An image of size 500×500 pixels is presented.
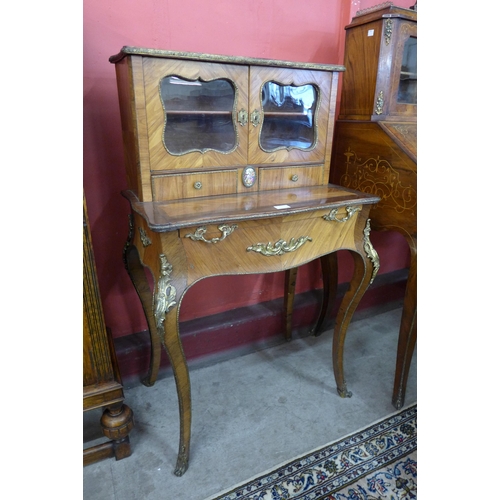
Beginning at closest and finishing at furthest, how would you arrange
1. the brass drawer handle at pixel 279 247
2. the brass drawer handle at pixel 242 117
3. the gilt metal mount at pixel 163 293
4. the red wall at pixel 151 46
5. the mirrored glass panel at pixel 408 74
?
the gilt metal mount at pixel 163 293 < the brass drawer handle at pixel 279 247 < the brass drawer handle at pixel 242 117 < the red wall at pixel 151 46 < the mirrored glass panel at pixel 408 74

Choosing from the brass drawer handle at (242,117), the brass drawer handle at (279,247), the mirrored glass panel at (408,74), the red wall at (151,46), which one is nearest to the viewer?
the brass drawer handle at (279,247)

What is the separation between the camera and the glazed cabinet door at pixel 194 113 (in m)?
1.24

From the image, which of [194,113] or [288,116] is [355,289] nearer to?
[288,116]

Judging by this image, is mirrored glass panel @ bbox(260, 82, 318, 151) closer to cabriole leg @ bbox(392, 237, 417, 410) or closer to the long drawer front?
the long drawer front

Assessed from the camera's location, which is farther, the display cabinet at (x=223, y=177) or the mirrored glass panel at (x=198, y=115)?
the mirrored glass panel at (x=198, y=115)

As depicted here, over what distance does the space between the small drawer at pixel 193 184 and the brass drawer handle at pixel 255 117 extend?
0.64 feet

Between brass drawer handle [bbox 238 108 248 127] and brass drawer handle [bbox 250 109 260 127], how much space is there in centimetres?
2

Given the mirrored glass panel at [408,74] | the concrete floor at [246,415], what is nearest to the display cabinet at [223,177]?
the concrete floor at [246,415]

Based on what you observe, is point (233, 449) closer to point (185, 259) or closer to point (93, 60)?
point (185, 259)

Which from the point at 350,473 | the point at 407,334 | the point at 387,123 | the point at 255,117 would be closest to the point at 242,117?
the point at 255,117

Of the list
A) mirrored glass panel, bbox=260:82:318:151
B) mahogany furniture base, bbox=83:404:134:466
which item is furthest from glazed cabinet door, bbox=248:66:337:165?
mahogany furniture base, bbox=83:404:134:466

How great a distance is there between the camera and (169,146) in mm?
1321

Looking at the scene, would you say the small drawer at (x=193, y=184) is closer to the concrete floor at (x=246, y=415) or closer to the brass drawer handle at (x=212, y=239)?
the brass drawer handle at (x=212, y=239)

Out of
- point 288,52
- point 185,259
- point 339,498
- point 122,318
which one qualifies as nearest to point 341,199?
point 185,259
